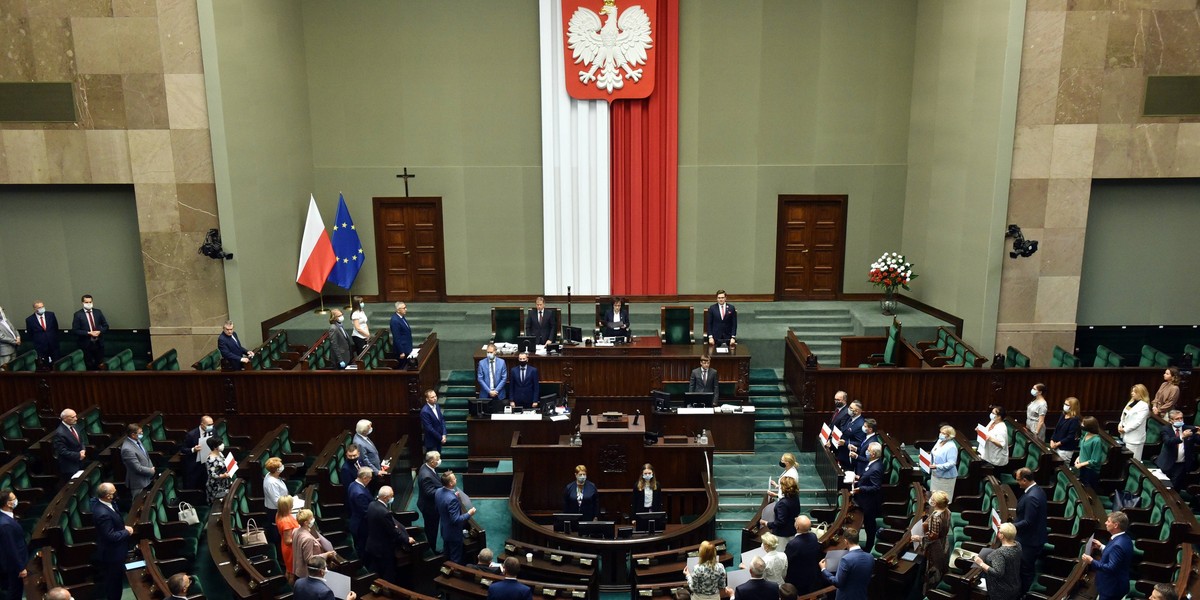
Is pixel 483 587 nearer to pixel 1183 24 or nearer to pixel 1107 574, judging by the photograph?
pixel 1107 574

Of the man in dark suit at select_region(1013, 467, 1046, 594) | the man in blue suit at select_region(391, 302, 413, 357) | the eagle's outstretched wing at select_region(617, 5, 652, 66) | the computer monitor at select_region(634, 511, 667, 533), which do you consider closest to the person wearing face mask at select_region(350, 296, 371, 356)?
the man in blue suit at select_region(391, 302, 413, 357)

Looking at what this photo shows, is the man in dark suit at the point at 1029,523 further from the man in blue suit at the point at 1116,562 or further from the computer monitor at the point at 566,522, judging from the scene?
the computer monitor at the point at 566,522

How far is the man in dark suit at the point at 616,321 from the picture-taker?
1267 centimetres

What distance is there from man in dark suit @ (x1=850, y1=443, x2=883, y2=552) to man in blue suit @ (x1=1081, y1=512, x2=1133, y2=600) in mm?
2215

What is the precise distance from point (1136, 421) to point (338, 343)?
10.7 metres

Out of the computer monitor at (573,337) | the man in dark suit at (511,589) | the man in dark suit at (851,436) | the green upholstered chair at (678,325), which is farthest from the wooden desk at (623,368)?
the man in dark suit at (511,589)

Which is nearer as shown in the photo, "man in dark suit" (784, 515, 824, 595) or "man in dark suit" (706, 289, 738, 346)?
"man in dark suit" (784, 515, 824, 595)

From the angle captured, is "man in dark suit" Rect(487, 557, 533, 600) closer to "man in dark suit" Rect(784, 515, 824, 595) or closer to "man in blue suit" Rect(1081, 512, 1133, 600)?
"man in dark suit" Rect(784, 515, 824, 595)

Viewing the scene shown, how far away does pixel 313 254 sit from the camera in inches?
607

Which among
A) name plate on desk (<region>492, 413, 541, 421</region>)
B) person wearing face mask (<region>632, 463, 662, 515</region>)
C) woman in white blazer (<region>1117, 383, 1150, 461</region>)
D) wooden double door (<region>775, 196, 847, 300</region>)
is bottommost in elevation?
person wearing face mask (<region>632, 463, 662, 515</region>)

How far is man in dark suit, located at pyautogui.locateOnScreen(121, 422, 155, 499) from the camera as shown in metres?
8.95

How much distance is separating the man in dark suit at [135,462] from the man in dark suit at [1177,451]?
11.8 metres

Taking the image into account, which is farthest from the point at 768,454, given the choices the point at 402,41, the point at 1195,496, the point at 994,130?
the point at 402,41

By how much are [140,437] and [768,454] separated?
8041 millimetres
